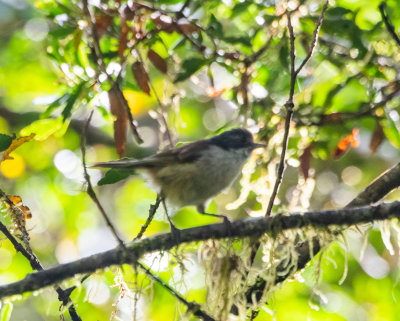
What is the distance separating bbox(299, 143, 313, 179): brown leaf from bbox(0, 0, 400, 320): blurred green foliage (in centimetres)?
8

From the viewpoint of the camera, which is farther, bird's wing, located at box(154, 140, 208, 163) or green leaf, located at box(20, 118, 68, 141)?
bird's wing, located at box(154, 140, 208, 163)

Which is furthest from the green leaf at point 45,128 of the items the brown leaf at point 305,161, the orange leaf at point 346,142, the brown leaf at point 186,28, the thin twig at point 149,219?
the orange leaf at point 346,142

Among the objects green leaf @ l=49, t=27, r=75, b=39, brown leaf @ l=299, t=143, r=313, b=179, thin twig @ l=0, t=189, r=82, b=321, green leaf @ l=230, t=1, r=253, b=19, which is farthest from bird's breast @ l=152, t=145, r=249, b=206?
green leaf @ l=49, t=27, r=75, b=39

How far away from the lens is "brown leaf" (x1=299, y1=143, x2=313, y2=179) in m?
3.93

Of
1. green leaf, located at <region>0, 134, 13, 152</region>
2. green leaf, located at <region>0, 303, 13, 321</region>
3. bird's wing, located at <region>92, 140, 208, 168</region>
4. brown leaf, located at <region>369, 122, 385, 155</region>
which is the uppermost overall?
brown leaf, located at <region>369, 122, 385, 155</region>

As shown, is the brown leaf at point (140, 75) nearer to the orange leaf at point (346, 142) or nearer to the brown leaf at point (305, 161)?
the brown leaf at point (305, 161)

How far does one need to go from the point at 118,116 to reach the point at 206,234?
113 centimetres

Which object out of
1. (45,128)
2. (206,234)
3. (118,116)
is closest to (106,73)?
(118,116)

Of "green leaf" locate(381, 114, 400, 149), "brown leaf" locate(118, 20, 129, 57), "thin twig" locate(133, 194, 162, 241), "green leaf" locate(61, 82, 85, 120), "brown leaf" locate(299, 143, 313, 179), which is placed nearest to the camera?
"thin twig" locate(133, 194, 162, 241)

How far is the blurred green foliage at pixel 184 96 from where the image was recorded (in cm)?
379

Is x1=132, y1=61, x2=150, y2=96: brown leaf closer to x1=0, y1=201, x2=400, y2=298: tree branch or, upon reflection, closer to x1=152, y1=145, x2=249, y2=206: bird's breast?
x1=152, y1=145, x2=249, y2=206: bird's breast

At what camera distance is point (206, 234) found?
2.92 m

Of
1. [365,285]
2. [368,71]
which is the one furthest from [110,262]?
[365,285]

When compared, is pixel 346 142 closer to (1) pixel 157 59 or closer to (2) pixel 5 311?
(1) pixel 157 59
